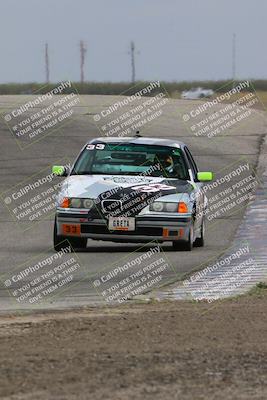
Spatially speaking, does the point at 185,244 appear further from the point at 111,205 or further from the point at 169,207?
the point at 111,205

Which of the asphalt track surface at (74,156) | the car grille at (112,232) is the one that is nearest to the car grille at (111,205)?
the car grille at (112,232)

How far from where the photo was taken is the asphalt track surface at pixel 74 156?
14.2 metres

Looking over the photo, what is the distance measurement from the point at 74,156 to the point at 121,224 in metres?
17.2

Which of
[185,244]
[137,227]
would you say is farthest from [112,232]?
[185,244]

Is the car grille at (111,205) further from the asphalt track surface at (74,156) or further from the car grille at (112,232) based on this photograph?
the asphalt track surface at (74,156)

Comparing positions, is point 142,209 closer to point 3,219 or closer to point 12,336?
point 3,219

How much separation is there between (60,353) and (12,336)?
2.92 ft

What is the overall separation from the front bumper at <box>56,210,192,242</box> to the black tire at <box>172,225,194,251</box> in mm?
163

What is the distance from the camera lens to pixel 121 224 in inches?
660

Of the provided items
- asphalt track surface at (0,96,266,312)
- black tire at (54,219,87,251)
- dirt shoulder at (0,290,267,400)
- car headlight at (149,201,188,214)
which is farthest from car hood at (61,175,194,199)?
dirt shoulder at (0,290,267,400)

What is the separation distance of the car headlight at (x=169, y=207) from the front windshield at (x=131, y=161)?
0.75m

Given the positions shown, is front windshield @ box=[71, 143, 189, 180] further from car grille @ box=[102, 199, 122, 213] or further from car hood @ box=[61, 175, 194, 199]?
car grille @ box=[102, 199, 122, 213]

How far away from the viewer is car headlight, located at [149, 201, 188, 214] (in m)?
16.8

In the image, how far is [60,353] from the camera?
8148mm
